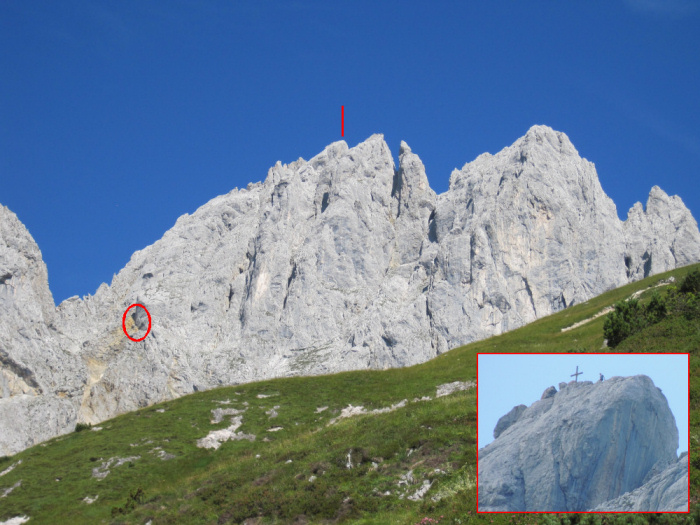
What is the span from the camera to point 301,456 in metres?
33.1

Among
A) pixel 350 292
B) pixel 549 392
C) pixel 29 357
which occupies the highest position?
pixel 350 292

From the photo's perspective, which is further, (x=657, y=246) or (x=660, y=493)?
(x=657, y=246)

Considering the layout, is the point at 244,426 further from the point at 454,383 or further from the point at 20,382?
the point at 20,382

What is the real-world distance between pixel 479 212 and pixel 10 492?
6170 inches

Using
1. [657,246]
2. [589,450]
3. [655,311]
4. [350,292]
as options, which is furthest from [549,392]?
[657,246]

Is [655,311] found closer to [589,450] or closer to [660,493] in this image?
[660,493]

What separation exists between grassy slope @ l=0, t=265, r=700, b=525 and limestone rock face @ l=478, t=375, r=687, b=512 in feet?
4.89

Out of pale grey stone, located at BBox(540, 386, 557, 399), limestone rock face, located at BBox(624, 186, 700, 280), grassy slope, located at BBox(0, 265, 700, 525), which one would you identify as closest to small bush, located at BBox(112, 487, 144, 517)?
grassy slope, located at BBox(0, 265, 700, 525)

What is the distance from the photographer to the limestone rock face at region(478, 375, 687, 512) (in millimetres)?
15344

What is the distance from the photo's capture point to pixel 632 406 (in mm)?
15469

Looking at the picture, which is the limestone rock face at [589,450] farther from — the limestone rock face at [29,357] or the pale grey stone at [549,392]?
the limestone rock face at [29,357]

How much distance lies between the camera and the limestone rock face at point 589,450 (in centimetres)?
1534

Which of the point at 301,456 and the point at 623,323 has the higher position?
the point at 623,323

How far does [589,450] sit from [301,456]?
65.0ft
